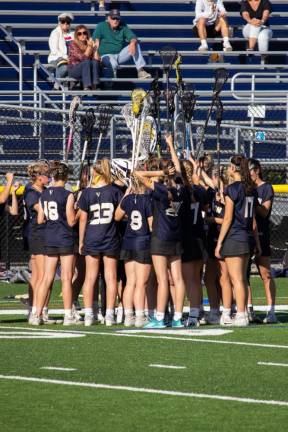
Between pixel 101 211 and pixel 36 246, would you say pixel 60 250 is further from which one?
pixel 101 211

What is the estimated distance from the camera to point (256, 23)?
24469 mm

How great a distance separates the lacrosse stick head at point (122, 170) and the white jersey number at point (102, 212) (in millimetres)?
720

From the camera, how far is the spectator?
22844mm

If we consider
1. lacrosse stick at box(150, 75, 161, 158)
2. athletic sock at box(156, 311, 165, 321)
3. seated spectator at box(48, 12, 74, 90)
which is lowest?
athletic sock at box(156, 311, 165, 321)

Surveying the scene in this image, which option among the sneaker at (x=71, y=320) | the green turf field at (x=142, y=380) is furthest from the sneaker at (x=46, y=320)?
the green turf field at (x=142, y=380)

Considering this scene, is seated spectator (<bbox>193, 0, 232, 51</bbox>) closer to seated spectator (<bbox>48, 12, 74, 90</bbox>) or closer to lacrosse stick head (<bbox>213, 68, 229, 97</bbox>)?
seated spectator (<bbox>48, 12, 74, 90</bbox>)

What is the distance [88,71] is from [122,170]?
940 cm

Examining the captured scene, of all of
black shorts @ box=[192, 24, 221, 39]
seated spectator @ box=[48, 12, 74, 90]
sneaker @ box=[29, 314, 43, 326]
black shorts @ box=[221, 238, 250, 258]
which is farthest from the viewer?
black shorts @ box=[192, 24, 221, 39]

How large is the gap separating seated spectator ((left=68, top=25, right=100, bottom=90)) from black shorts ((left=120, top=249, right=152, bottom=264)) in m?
10.7

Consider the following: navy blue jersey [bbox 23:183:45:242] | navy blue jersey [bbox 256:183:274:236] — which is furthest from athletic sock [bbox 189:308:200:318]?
navy blue jersey [bbox 23:183:45:242]

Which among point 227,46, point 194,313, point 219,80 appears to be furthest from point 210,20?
point 194,313

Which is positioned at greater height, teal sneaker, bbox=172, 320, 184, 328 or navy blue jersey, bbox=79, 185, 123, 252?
navy blue jersey, bbox=79, 185, 123, 252

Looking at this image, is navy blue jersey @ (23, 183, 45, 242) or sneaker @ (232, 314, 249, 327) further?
navy blue jersey @ (23, 183, 45, 242)

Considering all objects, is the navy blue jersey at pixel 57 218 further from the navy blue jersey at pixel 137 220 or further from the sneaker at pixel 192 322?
the sneaker at pixel 192 322
